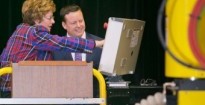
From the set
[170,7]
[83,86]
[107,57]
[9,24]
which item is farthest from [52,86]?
[9,24]

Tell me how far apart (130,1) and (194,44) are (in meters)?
3.72

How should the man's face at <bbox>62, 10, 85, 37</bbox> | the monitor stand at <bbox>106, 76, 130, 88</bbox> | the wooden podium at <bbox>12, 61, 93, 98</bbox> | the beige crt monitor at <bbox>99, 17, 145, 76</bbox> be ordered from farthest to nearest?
the man's face at <bbox>62, 10, 85, 37</bbox> → the monitor stand at <bbox>106, 76, 130, 88</bbox> → the beige crt monitor at <bbox>99, 17, 145, 76</bbox> → the wooden podium at <bbox>12, 61, 93, 98</bbox>

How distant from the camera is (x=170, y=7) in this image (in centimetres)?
212

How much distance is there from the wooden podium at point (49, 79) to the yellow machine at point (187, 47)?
883 mm

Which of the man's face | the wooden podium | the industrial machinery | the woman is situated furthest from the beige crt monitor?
the industrial machinery

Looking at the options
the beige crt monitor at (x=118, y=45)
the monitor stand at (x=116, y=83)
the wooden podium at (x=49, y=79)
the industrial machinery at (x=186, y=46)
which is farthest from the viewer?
the monitor stand at (x=116, y=83)

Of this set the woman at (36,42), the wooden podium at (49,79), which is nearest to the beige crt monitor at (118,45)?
the woman at (36,42)

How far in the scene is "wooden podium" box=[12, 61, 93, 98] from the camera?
299 centimetres

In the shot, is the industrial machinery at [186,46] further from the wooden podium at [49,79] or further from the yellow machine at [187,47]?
the wooden podium at [49,79]

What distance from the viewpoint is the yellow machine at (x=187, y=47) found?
2002mm

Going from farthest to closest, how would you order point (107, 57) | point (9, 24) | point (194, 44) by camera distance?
1. point (9, 24)
2. point (107, 57)
3. point (194, 44)

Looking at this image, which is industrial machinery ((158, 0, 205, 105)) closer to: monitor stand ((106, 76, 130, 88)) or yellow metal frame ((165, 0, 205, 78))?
yellow metal frame ((165, 0, 205, 78))

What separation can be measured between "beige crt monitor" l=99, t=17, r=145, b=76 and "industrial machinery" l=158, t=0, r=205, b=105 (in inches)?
37.8

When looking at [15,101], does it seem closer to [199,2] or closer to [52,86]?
[52,86]
